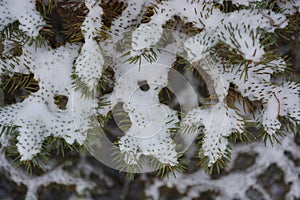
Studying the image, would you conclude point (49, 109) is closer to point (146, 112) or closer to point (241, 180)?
point (146, 112)

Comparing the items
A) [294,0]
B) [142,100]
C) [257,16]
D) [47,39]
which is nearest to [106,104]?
[142,100]

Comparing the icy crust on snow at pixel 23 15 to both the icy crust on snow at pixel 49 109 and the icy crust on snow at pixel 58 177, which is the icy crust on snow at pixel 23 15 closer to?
the icy crust on snow at pixel 49 109

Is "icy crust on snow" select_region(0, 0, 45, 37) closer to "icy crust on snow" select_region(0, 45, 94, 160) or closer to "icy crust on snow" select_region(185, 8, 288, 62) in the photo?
"icy crust on snow" select_region(0, 45, 94, 160)

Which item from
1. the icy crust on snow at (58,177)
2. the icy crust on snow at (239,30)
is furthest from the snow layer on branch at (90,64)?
the icy crust on snow at (58,177)

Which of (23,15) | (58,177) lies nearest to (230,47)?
(23,15)

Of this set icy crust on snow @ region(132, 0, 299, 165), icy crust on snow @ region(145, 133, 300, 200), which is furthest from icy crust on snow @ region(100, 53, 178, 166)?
icy crust on snow @ region(145, 133, 300, 200)

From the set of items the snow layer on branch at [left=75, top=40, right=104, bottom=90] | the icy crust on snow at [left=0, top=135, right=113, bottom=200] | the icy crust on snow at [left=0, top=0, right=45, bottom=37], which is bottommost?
the icy crust on snow at [left=0, top=135, right=113, bottom=200]
